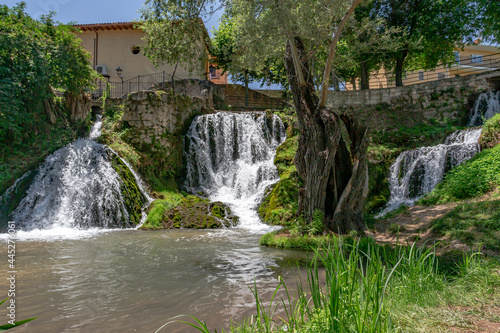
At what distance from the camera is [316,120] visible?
8734mm

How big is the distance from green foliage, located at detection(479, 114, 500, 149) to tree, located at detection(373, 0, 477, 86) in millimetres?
8600

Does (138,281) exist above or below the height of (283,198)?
below

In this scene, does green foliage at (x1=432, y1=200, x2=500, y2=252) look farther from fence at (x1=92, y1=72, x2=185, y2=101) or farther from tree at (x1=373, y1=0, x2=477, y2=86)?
fence at (x1=92, y1=72, x2=185, y2=101)

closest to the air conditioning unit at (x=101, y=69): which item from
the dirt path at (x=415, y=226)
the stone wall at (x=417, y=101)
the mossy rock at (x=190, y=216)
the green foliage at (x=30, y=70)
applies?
the green foliage at (x=30, y=70)

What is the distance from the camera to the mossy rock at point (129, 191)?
13.2m

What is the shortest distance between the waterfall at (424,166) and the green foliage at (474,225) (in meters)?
4.38

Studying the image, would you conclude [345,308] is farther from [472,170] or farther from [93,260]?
[472,170]

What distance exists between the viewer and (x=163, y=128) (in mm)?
17656

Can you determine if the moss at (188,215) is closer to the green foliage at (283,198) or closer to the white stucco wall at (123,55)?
the green foliage at (283,198)

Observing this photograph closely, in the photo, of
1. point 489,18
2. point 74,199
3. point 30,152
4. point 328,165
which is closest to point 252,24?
point 328,165

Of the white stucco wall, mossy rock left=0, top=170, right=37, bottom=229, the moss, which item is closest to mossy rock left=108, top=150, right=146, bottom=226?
the moss

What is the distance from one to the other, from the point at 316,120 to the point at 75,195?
9.65 metres

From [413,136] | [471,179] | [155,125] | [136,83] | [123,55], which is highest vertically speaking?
[123,55]

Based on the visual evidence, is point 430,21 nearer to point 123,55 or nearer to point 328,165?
point 328,165
